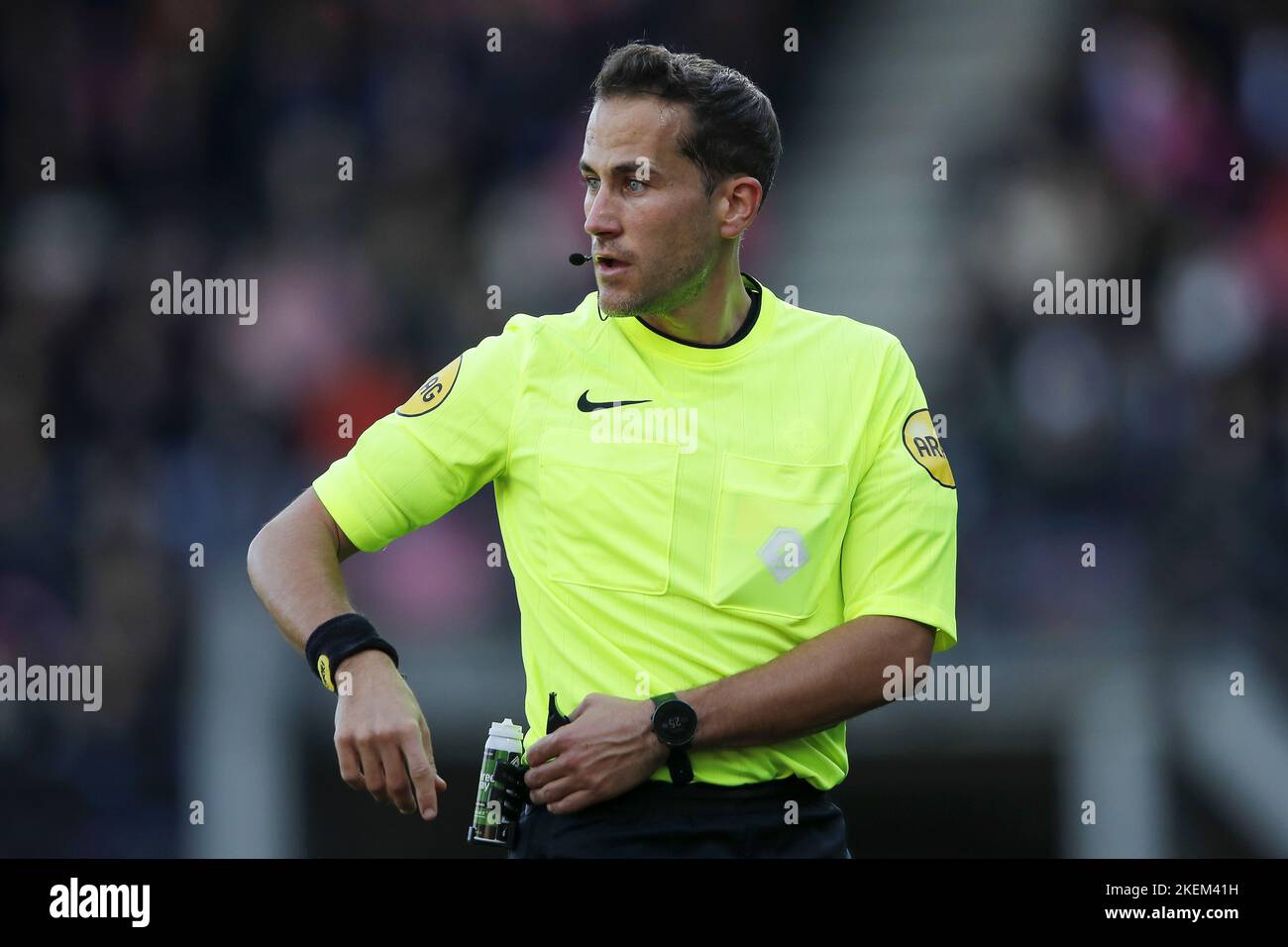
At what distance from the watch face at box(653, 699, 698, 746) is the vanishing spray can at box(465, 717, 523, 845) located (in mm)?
313

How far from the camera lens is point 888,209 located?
24.1 feet

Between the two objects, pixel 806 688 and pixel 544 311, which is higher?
pixel 544 311

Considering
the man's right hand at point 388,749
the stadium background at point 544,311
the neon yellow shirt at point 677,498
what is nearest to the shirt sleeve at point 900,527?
the neon yellow shirt at point 677,498

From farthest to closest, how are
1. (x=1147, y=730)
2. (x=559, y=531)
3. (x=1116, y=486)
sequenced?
1. (x=1116, y=486)
2. (x=1147, y=730)
3. (x=559, y=531)

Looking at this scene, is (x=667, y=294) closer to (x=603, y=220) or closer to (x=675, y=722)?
(x=603, y=220)

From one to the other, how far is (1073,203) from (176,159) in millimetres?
4125

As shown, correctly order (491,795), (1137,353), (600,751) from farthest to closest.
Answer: (1137,353) < (491,795) < (600,751)

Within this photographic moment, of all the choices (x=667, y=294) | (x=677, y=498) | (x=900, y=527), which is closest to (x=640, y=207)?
(x=667, y=294)

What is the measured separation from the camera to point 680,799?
3.07 meters

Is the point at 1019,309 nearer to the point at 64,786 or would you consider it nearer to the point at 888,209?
the point at 888,209

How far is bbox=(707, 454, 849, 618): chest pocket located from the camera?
10.3 ft

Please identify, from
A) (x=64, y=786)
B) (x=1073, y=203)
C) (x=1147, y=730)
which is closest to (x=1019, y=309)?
(x=1073, y=203)

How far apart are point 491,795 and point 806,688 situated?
0.65m

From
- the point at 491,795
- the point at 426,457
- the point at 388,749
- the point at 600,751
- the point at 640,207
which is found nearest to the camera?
the point at 388,749
